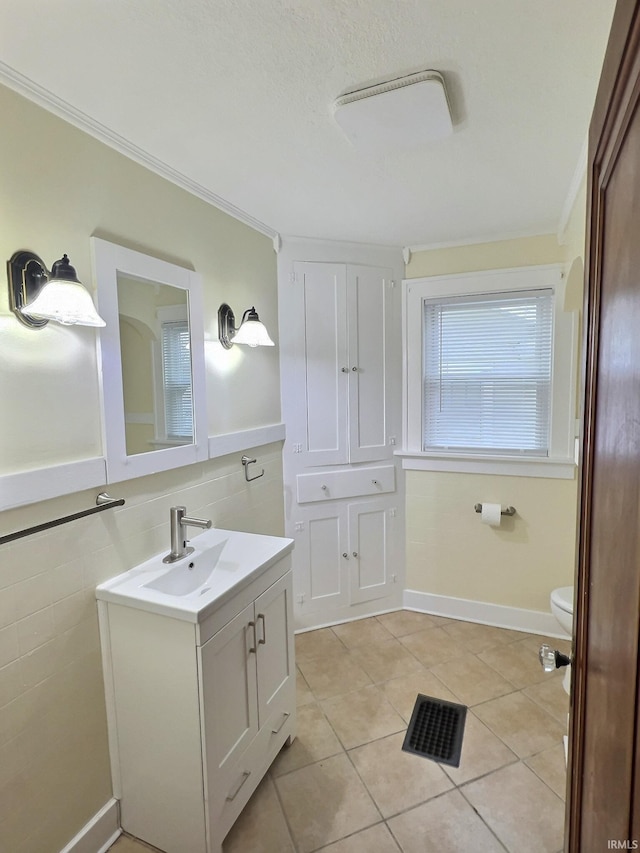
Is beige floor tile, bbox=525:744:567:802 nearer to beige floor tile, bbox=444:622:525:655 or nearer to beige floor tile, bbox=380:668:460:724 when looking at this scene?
beige floor tile, bbox=380:668:460:724

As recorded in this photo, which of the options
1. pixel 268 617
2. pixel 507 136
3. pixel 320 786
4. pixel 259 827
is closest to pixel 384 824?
pixel 320 786

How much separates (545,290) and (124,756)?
2.92 meters

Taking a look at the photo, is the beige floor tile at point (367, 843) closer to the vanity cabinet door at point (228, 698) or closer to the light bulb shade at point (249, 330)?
the vanity cabinet door at point (228, 698)

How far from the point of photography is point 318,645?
2.58 m

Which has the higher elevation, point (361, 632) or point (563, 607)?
point (563, 607)

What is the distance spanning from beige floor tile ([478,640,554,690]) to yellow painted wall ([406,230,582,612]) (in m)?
0.27

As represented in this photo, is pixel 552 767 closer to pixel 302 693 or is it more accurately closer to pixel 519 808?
pixel 519 808

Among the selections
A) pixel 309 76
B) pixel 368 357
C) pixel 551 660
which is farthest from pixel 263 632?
pixel 309 76

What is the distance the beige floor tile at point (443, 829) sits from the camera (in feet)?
4.74

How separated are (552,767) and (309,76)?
2.58 metres

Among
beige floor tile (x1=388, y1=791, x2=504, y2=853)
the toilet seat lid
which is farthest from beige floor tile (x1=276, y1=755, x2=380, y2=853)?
the toilet seat lid

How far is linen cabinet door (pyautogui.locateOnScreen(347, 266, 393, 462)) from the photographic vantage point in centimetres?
266

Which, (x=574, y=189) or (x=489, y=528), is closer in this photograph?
(x=574, y=189)

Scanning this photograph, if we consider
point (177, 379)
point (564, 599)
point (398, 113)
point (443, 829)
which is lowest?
point (443, 829)
